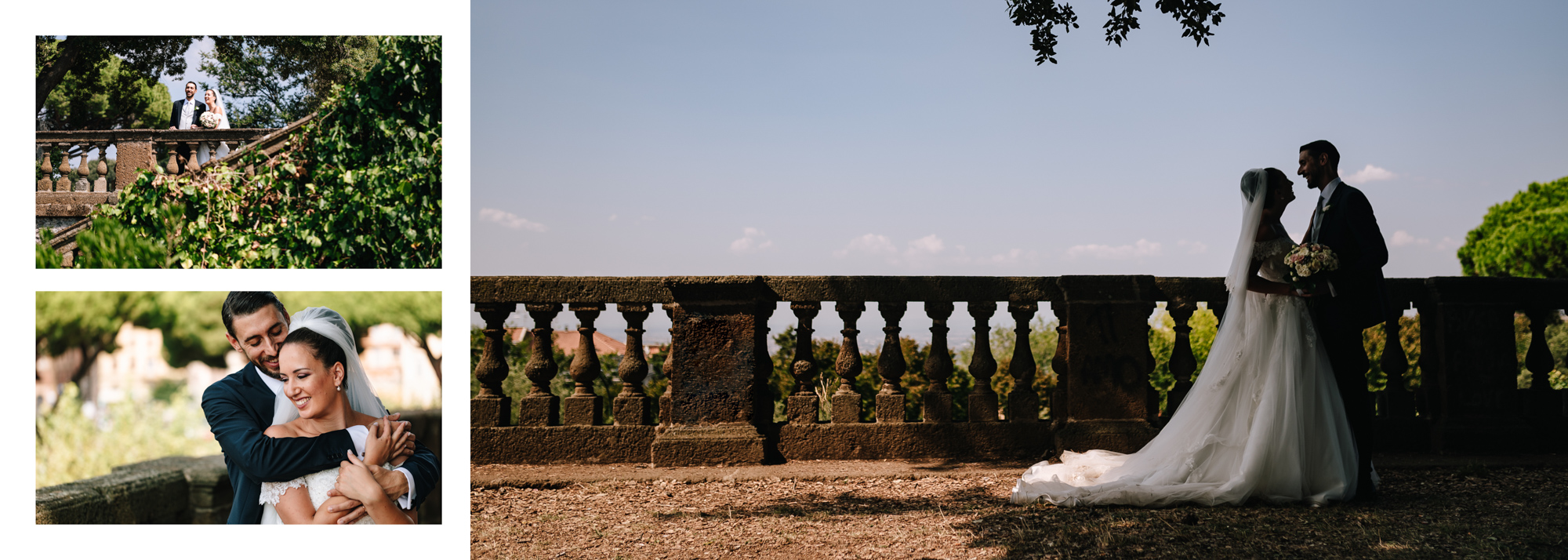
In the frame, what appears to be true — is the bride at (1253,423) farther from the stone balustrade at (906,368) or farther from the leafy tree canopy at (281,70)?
the leafy tree canopy at (281,70)

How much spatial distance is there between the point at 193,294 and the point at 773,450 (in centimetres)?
310

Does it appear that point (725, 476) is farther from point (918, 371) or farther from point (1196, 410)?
point (918, 371)

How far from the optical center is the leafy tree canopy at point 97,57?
3459 millimetres

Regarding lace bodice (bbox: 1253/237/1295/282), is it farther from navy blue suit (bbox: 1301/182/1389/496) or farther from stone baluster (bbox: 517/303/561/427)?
stone baluster (bbox: 517/303/561/427)

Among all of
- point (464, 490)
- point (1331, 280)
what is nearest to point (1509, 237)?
point (1331, 280)

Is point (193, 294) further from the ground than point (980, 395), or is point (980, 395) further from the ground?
point (193, 294)

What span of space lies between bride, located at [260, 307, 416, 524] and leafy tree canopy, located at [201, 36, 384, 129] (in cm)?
137

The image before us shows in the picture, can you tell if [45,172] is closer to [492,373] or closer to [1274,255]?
[492,373]

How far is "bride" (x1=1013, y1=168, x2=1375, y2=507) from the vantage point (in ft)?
13.1

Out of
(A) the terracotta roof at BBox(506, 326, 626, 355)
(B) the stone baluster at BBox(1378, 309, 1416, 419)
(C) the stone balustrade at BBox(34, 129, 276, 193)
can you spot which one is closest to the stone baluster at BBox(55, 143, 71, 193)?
(C) the stone balustrade at BBox(34, 129, 276, 193)

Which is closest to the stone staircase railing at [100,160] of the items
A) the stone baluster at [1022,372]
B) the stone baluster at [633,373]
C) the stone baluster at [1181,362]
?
the stone baluster at [633,373]

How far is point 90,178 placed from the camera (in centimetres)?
441

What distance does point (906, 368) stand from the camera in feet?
17.0

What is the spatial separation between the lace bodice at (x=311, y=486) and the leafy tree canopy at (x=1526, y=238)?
76.5 ft
